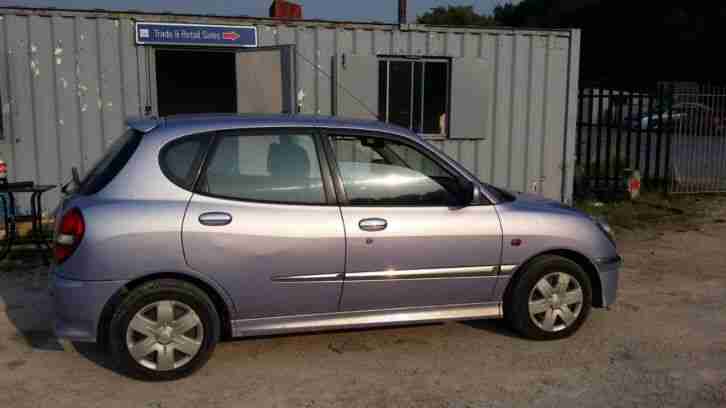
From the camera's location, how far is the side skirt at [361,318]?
A: 15.5 ft

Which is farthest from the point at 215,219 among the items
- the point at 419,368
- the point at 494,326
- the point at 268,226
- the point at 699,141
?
the point at 699,141

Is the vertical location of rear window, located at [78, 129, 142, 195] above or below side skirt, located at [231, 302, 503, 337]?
above

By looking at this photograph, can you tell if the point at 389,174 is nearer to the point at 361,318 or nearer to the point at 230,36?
the point at 361,318

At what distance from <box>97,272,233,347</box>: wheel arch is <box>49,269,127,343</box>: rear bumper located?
35 millimetres

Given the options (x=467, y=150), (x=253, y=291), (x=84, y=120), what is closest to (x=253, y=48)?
(x=84, y=120)

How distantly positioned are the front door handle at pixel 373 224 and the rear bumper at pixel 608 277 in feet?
5.58

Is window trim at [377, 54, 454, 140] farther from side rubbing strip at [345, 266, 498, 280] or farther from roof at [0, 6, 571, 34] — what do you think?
side rubbing strip at [345, 266, 498, 280]

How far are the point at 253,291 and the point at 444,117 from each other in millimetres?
6142

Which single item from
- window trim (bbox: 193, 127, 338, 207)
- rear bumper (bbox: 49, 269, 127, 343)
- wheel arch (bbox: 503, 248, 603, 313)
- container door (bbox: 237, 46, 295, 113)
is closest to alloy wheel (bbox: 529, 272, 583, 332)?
wheel arch (bbox: 503, 248, 603, 313)

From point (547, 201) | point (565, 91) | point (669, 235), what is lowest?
point (669, 235)

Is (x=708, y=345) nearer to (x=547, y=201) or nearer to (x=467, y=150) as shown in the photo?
(x=547, y=201)

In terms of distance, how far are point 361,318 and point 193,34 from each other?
17.8ft

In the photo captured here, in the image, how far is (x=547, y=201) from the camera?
5559 millimetres

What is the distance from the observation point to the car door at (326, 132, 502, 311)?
15.7 ft
